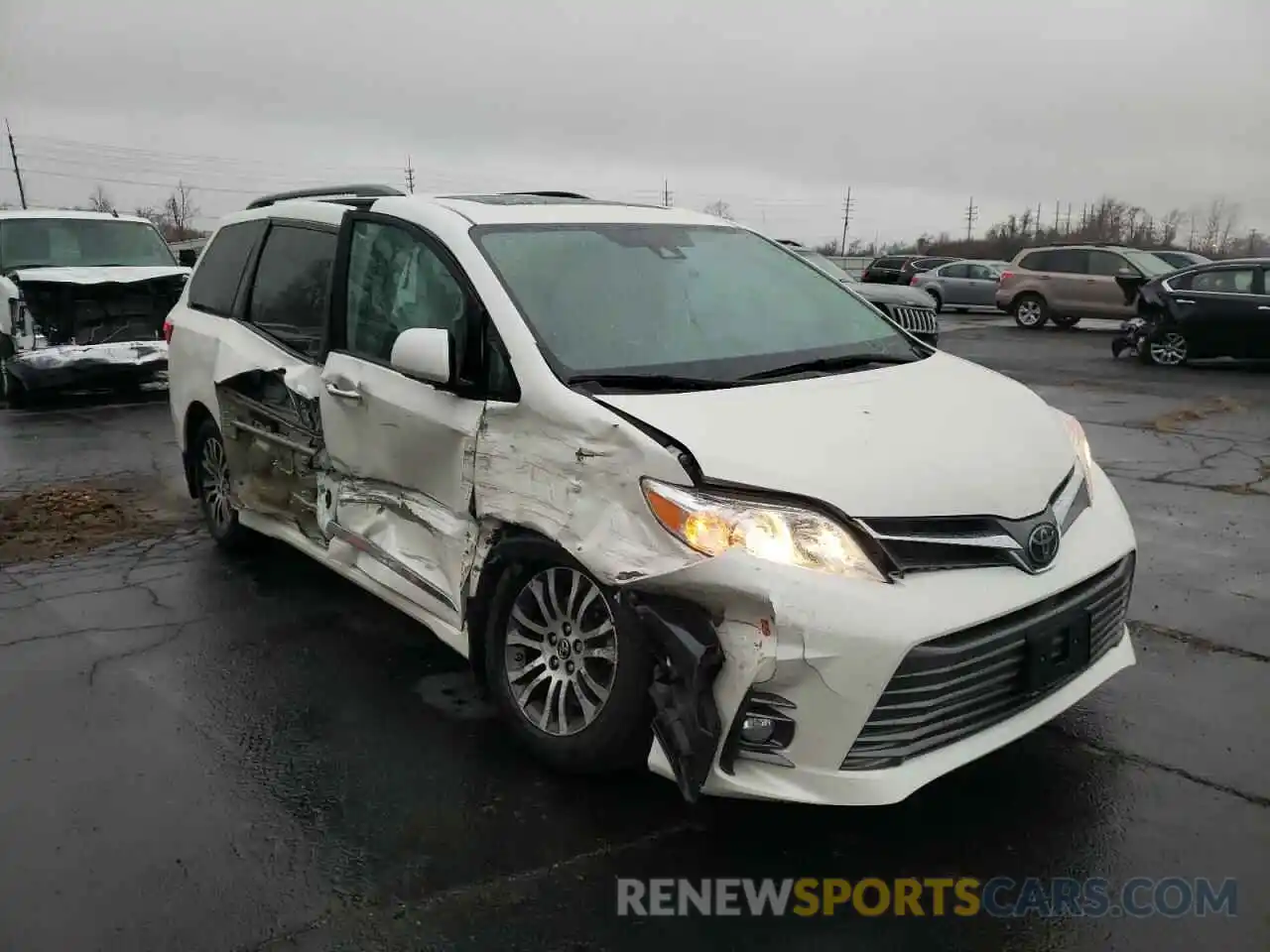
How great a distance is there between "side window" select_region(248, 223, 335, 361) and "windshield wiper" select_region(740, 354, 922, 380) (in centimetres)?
200

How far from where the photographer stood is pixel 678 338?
3.70 meters

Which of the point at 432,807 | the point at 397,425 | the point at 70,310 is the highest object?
the point at 397,425

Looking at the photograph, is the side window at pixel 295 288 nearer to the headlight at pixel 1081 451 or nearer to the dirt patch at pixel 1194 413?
the headlight at pixel 1081 451

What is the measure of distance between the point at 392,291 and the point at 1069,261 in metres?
20.6

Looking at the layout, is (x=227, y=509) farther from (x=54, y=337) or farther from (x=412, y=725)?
(x=54, y=337)

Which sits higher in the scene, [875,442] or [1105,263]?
[875,442]

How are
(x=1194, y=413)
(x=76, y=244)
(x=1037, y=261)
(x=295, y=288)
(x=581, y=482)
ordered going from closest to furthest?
(x=581, y=482) → (x=295, y=288) → (x=1194, y=413) → (x=76, y=244) → (x=1037, y=261)

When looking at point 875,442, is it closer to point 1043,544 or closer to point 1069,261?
point 1043,544

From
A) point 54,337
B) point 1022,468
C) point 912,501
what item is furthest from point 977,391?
point 54,337

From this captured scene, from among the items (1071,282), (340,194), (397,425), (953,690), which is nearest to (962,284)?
(1071,282)

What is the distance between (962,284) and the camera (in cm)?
2917

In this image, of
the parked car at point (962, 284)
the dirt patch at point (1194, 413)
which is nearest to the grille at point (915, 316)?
the dirt patch at point (1194, 413)

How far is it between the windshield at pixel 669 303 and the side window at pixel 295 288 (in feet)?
→ 3.65

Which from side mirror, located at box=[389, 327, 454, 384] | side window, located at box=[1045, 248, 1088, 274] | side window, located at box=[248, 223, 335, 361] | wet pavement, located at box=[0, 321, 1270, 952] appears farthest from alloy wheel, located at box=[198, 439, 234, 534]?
A: side window, located at box=[1045, 248, 1088, 274]
